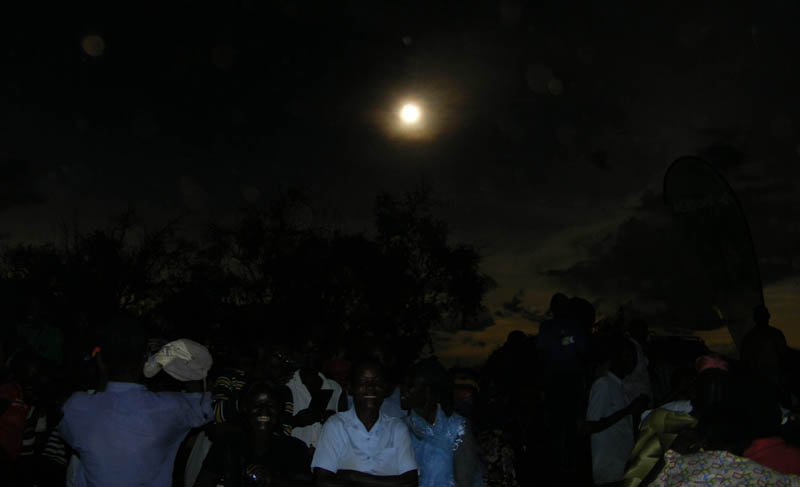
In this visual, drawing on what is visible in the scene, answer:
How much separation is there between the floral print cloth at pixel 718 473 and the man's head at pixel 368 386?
1.77 meters

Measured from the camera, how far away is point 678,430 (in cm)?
411

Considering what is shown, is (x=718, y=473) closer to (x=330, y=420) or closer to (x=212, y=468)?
(x=330, y=420)

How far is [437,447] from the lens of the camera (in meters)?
5.12

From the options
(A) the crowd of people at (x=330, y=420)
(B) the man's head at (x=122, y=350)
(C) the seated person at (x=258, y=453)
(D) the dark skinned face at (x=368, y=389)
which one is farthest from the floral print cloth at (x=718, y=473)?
(B) the man's head at (x=122, y=350)

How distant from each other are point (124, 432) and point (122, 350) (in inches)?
17.6

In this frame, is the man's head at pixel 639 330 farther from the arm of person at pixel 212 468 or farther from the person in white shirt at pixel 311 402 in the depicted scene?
the arm of person at pixel 212 468

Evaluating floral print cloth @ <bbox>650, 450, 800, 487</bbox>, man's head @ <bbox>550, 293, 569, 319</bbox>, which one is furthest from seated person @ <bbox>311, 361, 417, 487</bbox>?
man's head @ <bbox>550, 293, 569, 319</bbox>

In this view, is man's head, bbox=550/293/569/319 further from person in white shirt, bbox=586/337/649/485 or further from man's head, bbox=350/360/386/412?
man's head, bbox=350/360/386/412

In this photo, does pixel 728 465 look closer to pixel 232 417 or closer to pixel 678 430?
pixel 678 430

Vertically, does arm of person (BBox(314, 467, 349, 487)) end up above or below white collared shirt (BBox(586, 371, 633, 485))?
below

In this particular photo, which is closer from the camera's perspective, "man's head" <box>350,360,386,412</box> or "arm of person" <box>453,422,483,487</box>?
"man's head" <box>350,360,386,412</box>

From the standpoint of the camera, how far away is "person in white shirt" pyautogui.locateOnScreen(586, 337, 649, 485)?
6.91 metres

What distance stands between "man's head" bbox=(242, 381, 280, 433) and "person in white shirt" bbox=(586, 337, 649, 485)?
3.51 meters

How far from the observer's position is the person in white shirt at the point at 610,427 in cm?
691
